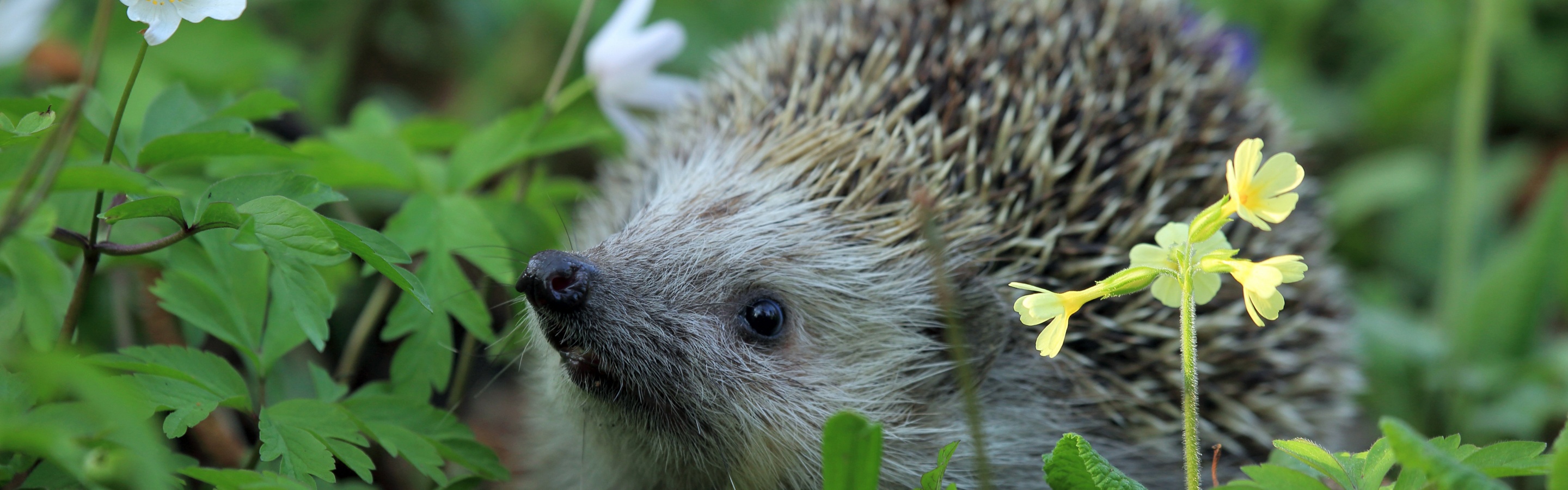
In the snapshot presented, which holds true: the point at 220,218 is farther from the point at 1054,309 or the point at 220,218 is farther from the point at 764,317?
the point at 1054,309

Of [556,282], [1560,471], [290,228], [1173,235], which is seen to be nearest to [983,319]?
[1173,235]

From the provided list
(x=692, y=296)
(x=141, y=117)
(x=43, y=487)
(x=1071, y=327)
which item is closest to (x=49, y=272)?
(x=43, y=487)

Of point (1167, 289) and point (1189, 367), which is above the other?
point (1167, 289)

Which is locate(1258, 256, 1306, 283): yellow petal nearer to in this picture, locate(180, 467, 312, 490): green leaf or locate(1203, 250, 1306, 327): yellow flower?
locate(1203, 250, 1306, 327): yellow flower

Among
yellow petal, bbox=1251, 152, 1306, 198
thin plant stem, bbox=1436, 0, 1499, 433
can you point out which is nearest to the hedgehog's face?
yellow petal, bbox=1251, 152, 1306, 198

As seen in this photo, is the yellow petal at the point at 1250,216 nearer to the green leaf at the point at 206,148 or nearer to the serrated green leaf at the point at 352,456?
the serrated green leaf at the point at 352,456

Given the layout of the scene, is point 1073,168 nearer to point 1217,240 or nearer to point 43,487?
point 1217,240
